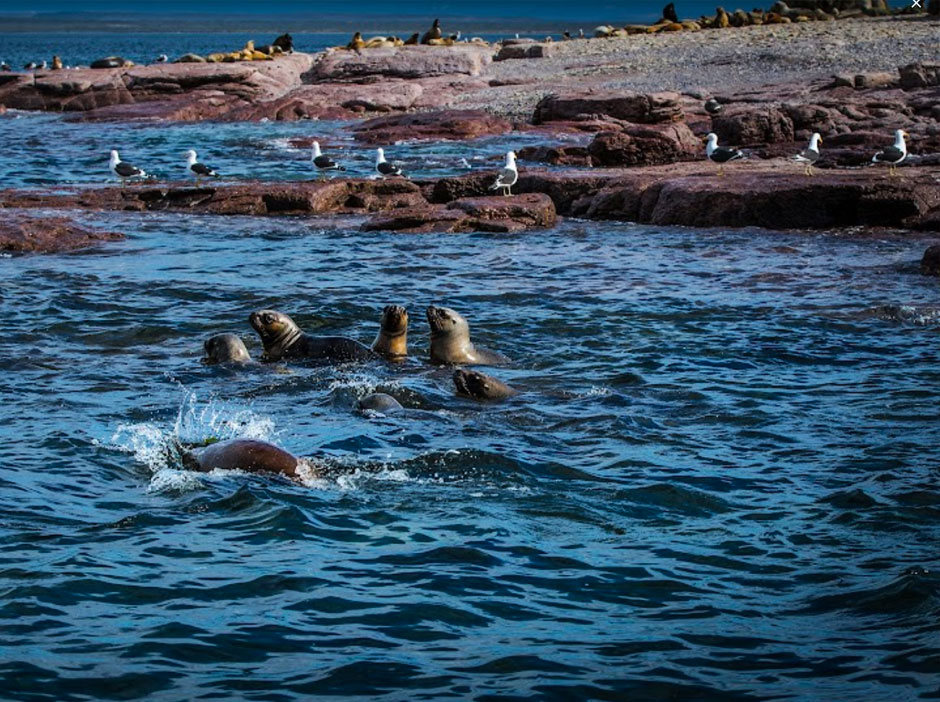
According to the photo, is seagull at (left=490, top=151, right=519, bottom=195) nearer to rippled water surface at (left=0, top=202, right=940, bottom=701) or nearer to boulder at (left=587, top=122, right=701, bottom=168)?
boulder at (left=587, top=122, right=701, bottom=168)

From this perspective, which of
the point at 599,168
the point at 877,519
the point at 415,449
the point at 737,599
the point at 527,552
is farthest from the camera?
the point at 599,168

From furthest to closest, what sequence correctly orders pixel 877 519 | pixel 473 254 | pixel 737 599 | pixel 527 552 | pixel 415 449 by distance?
pixel 473 254
pixel 415 449
pixel 877 519
pixel 527 552
pixel 737 599

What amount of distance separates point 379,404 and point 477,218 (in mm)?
8231

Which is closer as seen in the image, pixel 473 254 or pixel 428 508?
pixel 428 508

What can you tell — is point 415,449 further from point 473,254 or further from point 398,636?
point 473,254

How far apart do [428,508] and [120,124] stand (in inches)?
1124

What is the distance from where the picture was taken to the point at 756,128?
77.8ft

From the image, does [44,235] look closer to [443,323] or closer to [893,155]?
[443,323]

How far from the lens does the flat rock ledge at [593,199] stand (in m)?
16.2

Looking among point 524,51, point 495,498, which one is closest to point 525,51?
point 524,51

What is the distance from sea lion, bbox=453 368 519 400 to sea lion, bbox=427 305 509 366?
1.05 m

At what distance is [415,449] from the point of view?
8.02 metres

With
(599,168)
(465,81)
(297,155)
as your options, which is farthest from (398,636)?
(465,81)

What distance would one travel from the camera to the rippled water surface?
17.3 feet
